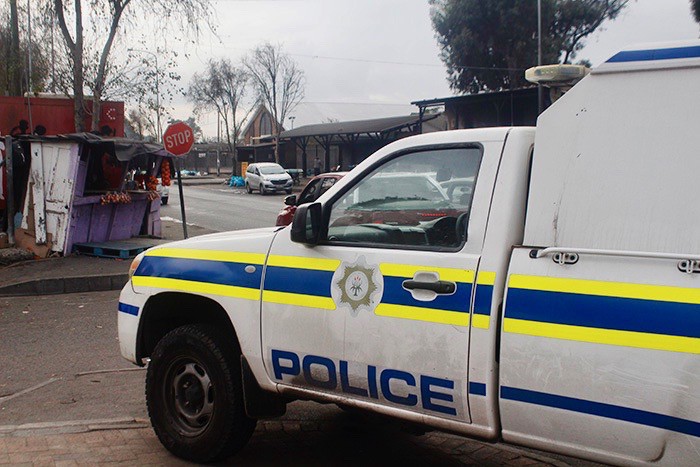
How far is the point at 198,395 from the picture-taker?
14.8 feet

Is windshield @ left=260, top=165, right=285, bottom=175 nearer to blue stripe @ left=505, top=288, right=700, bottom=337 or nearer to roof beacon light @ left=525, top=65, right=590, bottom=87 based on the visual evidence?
roof beacon light @ left=525, top=65, right=590, bottom=87

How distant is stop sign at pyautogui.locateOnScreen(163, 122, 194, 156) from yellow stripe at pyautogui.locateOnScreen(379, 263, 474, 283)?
10.1m

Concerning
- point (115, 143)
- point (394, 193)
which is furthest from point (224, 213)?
point (394, 193)

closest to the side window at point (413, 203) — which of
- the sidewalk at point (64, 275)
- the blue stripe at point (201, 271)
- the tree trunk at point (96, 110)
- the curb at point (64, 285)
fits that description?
the blue stripe at point (201, 271)

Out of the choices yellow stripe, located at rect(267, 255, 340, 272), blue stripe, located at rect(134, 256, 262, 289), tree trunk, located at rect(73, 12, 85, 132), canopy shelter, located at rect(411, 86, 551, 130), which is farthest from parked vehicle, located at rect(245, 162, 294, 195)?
yellow stripe, located at rect(267, 255, 340, 272)

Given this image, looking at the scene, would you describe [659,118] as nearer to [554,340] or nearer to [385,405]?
[554,340]

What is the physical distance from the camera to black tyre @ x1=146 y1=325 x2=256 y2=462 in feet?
14.2

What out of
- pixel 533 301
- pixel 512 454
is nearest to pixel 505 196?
pixel 533 301

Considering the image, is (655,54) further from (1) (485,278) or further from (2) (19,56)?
(2) (19,56)

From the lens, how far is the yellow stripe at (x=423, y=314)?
11.1 feet

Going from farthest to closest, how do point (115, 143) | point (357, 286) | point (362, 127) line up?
1. point (362, 127)
2. point (115, 143)
3. point (357, 286)

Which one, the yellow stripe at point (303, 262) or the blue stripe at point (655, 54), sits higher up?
the blue stripe at point (655, 54)

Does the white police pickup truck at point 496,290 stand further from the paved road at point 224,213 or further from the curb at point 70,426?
the paved road at point 224,213

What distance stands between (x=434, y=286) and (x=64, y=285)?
8.98 m
